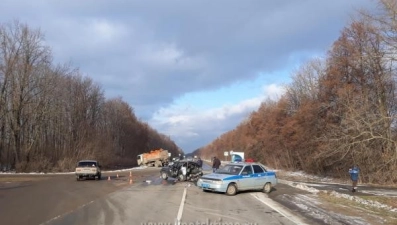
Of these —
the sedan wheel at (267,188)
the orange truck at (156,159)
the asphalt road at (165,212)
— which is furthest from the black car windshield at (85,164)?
the orange truck at (156,159)

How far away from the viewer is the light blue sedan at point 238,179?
2153 cm

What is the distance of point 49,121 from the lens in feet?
250

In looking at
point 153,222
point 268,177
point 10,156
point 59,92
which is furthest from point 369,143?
point 59,92

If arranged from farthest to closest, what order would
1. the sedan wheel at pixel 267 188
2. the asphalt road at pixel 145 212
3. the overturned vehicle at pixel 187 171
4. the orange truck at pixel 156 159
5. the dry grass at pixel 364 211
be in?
1. the orange truck at pixel 156 159
2. the overturned vehicle at pixel 187 171
3. the sedan wheel at pixel 267 188
4. the dry grass at pixel 364 211
5. the asphalt road at pixel 145 212

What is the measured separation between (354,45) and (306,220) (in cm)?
3177

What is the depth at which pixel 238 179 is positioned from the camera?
2203 centimetres

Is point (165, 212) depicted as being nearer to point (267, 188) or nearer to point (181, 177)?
point (267, 188)

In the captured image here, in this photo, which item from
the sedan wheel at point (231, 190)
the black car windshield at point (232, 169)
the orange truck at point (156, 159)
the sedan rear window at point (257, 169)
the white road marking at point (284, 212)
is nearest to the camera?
the white road marking at point (284, 212)

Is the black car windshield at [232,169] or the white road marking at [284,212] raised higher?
the black car windshield at [232,169]

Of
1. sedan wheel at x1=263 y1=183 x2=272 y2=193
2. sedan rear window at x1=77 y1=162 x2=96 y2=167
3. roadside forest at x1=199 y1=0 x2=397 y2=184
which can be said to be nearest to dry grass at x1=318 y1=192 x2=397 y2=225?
sedan wheel at x1=263 y1=183 x2=272 y2=193

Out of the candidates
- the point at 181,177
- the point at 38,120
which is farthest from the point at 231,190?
the point at 38,120

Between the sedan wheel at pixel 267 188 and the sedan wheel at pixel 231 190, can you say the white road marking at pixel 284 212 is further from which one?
the sedan wheel at pixel 267 188

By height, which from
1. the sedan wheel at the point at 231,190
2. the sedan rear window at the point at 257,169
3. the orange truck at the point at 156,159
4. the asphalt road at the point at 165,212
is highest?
the orange truck at the point at 156,159

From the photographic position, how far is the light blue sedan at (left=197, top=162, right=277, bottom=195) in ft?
70.6
